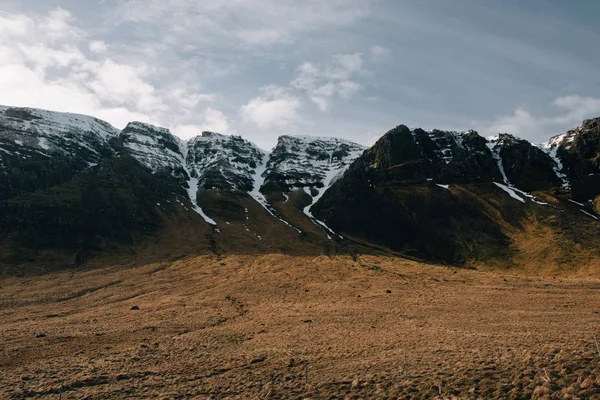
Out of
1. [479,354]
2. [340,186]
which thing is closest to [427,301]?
[479,354]

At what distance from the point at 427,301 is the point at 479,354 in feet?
85.3

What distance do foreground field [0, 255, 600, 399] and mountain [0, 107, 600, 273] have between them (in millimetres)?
35341

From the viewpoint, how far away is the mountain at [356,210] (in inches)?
4203

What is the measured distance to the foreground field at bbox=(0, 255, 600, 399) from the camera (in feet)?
81.8

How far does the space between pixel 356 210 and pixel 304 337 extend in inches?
4417

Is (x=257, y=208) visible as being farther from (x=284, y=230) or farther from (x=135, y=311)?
(x=135, y=311)

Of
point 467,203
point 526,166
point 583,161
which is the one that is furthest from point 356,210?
point 583,161

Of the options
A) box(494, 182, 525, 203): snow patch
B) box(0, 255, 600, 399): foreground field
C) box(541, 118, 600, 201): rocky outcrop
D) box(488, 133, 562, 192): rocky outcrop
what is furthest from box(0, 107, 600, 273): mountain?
box(0, 255, 600, 399): foreground field

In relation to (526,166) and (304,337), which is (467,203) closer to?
(526,166)

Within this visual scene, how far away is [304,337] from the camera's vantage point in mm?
38844

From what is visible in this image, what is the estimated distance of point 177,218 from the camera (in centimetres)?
15175

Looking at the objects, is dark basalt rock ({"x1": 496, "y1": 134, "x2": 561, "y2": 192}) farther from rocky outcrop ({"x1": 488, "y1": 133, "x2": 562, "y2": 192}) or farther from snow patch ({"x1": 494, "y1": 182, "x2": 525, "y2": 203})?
snow patch ({"x1": 494, "y1": 182, "x2": 525, "y2": 203})

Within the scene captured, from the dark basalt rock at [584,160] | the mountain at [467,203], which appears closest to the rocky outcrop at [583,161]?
the dark basalt rock at [584,160]

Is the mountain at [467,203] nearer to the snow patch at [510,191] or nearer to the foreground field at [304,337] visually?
the snow patch at [510,191]
